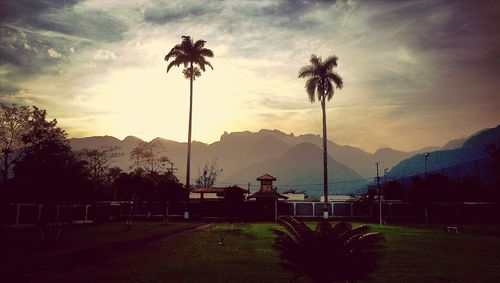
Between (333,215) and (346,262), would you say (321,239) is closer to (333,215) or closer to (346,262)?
(346,262)

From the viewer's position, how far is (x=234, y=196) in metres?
45.9

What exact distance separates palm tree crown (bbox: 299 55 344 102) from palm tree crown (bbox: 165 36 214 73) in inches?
701

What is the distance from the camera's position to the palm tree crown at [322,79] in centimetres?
6341

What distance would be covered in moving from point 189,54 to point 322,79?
895 inches

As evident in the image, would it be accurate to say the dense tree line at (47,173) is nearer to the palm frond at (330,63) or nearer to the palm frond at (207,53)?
the palm frond at (207,53)

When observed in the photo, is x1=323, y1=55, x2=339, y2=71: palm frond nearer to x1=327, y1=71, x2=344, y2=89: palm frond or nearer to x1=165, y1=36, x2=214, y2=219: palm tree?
x1=327, y1=71, x2=344, y2=89: palm frond

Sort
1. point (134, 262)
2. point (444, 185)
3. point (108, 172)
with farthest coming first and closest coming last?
point (108, 172), point (444, 185), point (134, 262)

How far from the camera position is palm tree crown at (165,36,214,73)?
2655 inches

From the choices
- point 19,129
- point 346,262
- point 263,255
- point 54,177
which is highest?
point 19,129

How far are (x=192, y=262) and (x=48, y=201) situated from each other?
1589 centimetres

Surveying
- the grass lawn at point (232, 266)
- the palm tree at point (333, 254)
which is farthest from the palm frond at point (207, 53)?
the palm tree at point (333, 254)

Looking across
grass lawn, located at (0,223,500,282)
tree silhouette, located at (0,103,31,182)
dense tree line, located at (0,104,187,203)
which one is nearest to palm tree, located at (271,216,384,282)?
grass lawn, located at (0,223,500,282)

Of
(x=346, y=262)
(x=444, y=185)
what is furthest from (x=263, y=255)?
(x=444, y=185)

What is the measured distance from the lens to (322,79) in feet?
208
